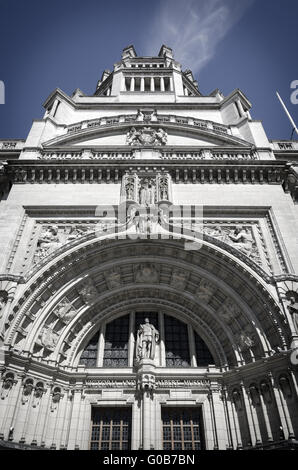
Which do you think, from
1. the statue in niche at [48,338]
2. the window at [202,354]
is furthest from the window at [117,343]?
the window at [202,354]

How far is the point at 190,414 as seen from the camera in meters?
A: 11.5

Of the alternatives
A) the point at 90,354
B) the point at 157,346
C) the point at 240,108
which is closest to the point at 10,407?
the point at 90,354

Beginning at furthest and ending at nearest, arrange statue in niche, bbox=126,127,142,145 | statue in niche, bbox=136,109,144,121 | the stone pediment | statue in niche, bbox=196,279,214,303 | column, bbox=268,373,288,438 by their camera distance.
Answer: statue in niche, bbox=136,109,144,121 < the stone pediment < statue in niche, bbox=126,127,142,145 < statue in niche, bbox=196,279,214,303 < column, bbox=268,373,288,438

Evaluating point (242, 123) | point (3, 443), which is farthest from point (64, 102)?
point (3, 443)

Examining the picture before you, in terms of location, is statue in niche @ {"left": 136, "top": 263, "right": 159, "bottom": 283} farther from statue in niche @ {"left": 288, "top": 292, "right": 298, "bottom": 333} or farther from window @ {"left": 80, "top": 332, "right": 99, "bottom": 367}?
statue in niche @ {"left": 288, "top": 292, "right": 298, "bottom": 333}

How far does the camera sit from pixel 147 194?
14344 millimetres

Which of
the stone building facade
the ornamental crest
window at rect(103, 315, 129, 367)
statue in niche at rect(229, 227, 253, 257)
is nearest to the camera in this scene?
the stone building facade

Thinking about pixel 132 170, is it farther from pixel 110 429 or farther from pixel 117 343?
pixel 110 429

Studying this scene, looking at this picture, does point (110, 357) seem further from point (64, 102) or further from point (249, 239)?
point (64, 102)

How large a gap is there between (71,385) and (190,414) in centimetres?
Answer: 456

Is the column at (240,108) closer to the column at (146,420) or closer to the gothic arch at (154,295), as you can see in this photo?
the gothic arch at (154,295)

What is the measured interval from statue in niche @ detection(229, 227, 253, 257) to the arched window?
418 centimetres

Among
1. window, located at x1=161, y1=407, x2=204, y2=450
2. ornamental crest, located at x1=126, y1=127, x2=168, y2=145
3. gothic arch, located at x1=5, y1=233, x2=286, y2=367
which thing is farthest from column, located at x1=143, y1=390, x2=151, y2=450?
ornamental crest, located at x1=126, y1=127, x2=168, y2=145

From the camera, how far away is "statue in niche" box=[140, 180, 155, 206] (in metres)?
14.0
